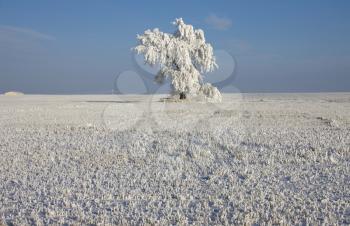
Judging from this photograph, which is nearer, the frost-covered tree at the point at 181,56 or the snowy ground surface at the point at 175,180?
the snowy ground surface at the point at 175,180

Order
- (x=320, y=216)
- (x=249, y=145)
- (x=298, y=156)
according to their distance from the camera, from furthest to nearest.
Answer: (x=249, y=145)
(x=298, y=156)
(x=320, y=216)

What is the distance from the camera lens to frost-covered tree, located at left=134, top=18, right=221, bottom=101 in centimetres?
4866

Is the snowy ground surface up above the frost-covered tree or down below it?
below

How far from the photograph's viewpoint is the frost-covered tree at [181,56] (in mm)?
48656

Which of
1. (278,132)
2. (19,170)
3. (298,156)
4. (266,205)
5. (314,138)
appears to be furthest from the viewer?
(278,132)

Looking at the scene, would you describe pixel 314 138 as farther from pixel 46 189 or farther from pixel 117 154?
pixel 46 189

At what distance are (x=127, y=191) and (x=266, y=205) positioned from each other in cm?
272

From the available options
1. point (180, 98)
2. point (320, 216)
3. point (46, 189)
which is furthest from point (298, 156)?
point (180, 98)

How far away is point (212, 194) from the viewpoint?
879 cm

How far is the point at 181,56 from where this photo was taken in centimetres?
4822

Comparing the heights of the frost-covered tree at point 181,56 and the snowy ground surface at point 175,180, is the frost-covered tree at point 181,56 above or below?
above

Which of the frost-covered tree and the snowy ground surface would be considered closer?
the snowy ground surface

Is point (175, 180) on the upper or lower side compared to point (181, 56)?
lower

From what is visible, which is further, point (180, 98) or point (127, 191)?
point (180, 98)
